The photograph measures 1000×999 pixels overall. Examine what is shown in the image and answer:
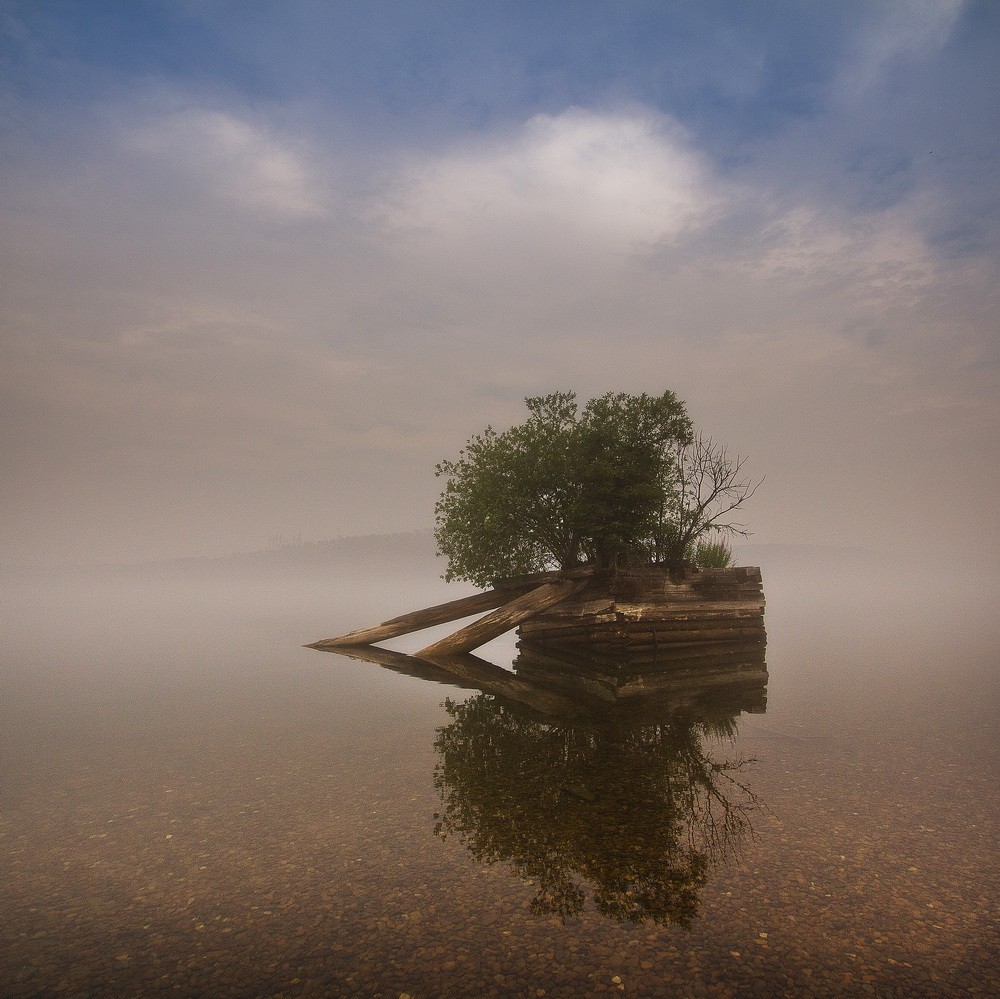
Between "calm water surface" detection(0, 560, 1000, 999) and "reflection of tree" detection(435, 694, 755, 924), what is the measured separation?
5 cm

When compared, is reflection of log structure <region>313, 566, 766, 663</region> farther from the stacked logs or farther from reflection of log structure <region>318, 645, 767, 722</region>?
reflection of log structure <region>318, 645, 767, 722</region>

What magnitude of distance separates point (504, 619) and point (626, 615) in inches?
183

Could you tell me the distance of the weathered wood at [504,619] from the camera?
76.0 feet

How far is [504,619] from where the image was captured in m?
23.2

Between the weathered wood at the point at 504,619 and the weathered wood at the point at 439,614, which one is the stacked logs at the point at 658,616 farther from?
the weathered wood at the point at 439,614

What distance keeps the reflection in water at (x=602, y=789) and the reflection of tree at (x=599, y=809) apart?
2cm

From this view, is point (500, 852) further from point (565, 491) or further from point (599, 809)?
point (565, 491)

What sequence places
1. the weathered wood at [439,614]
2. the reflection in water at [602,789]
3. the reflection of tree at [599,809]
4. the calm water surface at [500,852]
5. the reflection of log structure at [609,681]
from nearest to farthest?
the calm water surface at [500,852], the reflection of tree at [599,809], the reflection in water at [602,789], the reflection of log structure at [609,681], the weathered wood at [439,614]

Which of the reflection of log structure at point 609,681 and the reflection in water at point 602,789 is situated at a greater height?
the reflection in water at point 602,789

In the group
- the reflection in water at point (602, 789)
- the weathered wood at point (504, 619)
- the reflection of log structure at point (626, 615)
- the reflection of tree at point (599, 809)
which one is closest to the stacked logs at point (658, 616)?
the reflection of log structure at point (626, 615)

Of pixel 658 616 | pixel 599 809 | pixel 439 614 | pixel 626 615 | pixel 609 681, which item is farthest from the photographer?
pixel 439 614

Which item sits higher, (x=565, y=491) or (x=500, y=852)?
(x=565, y=491)

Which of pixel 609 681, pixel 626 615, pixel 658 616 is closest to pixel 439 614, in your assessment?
pixel 626 615

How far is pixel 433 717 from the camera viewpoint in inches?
556
